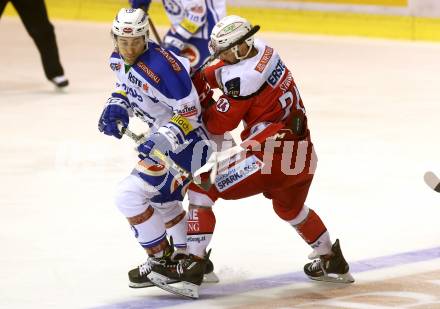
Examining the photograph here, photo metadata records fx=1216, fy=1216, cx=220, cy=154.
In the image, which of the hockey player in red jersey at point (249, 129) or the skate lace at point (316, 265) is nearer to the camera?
the hockey player in red jersey at point (249, 129)

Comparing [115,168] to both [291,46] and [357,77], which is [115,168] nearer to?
[357,77]

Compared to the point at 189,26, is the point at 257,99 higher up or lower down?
higher up

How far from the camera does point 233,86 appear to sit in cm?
430

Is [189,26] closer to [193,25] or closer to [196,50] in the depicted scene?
[193,25]

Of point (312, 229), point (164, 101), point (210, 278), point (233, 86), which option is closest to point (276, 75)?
point (233, 86)

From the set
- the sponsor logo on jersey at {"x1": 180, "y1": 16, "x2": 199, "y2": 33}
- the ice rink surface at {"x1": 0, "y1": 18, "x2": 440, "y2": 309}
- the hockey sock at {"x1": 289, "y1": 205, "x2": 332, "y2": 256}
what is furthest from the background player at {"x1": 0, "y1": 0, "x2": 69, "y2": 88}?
the hockey sock at {"x1": 289, "y1": 205, "x2": 332, "y2": 256}

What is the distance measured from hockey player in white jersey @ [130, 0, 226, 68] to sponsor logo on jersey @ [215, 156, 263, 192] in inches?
146

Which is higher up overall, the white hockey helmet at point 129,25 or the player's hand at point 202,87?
the white hockey helmet at point 129,25

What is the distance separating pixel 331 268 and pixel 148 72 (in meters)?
1.01

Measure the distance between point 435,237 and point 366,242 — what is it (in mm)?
304

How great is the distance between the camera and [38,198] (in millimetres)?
5898

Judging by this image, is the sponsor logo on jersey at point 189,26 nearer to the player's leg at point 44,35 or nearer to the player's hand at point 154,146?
the player's leg at point 44,35

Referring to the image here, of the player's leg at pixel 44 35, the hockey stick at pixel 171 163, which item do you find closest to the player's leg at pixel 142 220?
the hockey stick at pixel 171 163

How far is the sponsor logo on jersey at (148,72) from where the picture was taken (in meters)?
4.35
